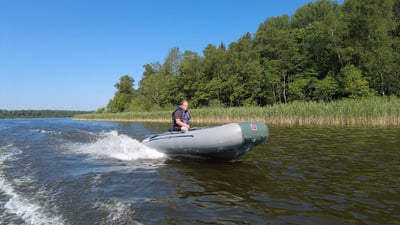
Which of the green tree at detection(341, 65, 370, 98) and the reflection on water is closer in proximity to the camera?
the reflection on water

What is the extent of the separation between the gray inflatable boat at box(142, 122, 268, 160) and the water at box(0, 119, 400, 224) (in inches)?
12.6

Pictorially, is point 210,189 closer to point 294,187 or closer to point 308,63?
point 294,187

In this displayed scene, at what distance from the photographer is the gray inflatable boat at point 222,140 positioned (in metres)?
6.70

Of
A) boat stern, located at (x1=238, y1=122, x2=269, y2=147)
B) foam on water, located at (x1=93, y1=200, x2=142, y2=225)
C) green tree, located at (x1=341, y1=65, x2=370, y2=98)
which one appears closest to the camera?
foam on water, located at (x1=93, y1=200, x2=142, y2=225)

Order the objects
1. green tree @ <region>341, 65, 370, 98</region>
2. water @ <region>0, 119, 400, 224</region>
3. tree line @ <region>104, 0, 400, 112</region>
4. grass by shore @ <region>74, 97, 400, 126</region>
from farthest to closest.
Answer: tree line @ <region>104, 0, 400, 112</region> < green tree @ <region>341, 65, 370, 98</region> < grass by shore @ <region>74, 97, 400, 126</region> < water @ <region>0, 119, 400, 224</region>

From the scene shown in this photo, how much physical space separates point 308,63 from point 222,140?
3380cm

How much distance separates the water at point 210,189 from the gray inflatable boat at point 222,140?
0.32m

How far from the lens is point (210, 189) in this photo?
16.3ft

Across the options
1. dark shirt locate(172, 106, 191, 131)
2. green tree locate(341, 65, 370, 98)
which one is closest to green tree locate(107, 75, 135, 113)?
green tree locate(341, 65, 370, 98)

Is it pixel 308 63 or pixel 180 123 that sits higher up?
pixel 308 63

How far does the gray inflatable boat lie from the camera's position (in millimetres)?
6699

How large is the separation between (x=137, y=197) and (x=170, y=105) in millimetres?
49018

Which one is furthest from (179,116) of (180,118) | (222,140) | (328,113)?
(328,113)

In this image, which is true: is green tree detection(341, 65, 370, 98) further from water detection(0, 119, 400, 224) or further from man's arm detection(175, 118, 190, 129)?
man's arm detection(175, 118, 190, 129)
